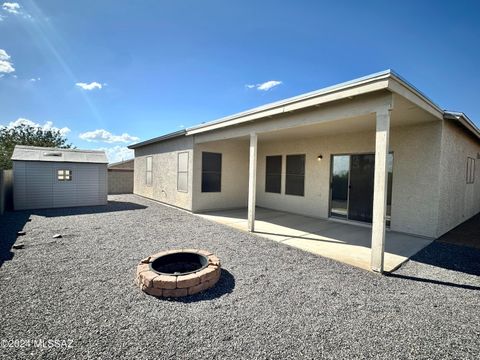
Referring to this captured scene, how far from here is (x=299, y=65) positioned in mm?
8578

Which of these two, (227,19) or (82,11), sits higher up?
(227,19)

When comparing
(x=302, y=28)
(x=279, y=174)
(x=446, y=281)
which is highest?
(x=302, y=28)

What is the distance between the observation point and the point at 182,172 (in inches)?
360

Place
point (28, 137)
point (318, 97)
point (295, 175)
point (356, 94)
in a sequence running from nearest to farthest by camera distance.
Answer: point (356, 94) → point (318, 97) → point (295, 175) → point (28, 137)

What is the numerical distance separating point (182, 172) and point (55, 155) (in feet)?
18.7

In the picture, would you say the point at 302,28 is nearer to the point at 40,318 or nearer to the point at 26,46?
the point at 40,318

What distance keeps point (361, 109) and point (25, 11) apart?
8966 millimetres

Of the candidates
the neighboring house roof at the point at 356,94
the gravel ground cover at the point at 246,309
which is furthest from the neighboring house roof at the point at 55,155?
the neighboring house roof at the point at 356,94

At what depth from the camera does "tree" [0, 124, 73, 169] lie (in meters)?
23.2

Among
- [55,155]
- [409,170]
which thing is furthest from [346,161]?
[55,155]

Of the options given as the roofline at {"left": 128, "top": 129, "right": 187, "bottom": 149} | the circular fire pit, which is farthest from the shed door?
the circular fire pit

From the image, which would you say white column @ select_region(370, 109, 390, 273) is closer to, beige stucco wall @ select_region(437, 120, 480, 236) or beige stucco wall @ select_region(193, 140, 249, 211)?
beige stucco wall @ select_region(437, 120, 480, 236)

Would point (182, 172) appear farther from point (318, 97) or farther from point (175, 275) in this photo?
point (175, 275)

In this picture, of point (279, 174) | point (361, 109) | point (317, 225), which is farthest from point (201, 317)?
point (279, 174)
